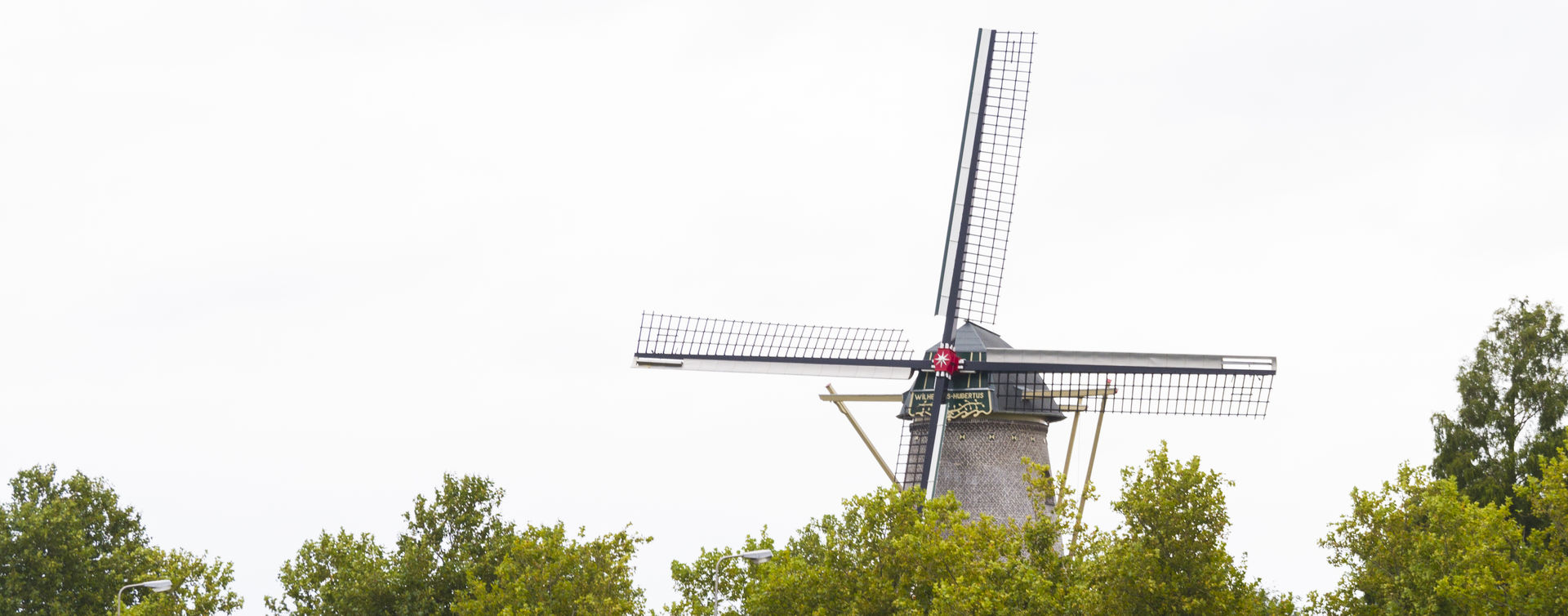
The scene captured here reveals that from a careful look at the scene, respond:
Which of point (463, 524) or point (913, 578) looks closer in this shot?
point (913, 578)

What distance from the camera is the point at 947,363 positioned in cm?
5109

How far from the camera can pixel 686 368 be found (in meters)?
54.1

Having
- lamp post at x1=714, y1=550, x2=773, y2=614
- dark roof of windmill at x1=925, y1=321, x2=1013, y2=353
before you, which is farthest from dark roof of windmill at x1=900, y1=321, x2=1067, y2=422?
lamp post at x1=714, y1=550, x2=773, y2=614

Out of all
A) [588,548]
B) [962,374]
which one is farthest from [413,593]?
[962,374]

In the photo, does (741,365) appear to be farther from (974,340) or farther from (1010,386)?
(1010,386)

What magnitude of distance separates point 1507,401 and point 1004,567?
2649cm

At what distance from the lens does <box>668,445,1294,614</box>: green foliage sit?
112 ft

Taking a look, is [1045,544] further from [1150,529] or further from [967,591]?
[1150,529]

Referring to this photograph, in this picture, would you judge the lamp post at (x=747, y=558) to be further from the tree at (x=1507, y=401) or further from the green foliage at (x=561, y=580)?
the tree at (x=1507, y=401)

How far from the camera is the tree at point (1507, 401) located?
186 ft

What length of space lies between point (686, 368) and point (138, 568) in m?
30.0

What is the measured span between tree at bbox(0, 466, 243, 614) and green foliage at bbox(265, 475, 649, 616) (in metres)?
13.3

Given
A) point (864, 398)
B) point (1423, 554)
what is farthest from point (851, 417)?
point (1423, 554)

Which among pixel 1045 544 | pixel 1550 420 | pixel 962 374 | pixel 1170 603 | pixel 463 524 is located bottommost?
→ pixel 1170 603
